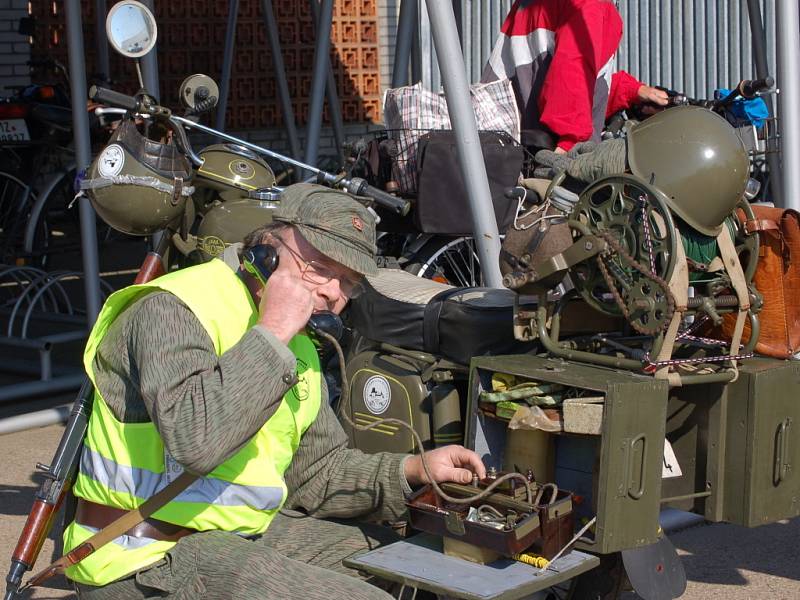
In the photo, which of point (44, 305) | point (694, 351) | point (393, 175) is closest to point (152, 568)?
point (694, 351)

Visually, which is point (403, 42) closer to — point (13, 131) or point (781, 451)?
point (13, 131)

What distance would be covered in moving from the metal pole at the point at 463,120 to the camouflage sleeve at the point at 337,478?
1.27 metres

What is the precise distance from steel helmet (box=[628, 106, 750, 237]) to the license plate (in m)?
6.82

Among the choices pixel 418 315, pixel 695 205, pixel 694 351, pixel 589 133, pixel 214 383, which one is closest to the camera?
pixel 214 383

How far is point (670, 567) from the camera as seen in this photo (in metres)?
3.12

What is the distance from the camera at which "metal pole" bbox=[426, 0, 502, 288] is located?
4.16 meters

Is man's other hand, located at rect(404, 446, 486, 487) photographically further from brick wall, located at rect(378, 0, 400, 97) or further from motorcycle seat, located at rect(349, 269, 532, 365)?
brick wall, located at rect(378, 0, 400, 97)

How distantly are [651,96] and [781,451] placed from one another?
266 cm

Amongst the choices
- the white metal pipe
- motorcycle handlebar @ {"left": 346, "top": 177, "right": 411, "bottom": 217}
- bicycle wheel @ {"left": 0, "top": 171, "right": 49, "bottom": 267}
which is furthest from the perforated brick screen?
motorcycle handlebar @ {"left": 346, "top": 177, "right": 411, "bottom": 217}

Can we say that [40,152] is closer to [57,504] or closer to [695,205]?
[57,504]

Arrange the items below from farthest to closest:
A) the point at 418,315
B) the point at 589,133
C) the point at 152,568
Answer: the point at 589,133, the point at 418,315, the point at 152,568

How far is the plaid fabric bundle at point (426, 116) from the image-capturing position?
16.6ft

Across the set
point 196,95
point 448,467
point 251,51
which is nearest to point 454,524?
point 448,467

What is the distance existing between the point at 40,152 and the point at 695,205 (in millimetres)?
7129
